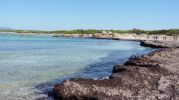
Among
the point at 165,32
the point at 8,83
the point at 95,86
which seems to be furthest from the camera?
the point at 165,32

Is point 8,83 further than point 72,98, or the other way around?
point 8,83

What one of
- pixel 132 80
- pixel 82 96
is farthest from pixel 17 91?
pixel 132 80

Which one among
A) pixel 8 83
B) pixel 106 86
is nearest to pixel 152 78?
pixel 106 86

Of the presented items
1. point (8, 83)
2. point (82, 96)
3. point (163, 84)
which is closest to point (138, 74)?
point (163, 84)

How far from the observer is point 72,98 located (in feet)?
58.6

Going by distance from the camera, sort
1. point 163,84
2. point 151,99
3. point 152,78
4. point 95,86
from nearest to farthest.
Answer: point 151,99, point 95,86, point 163,84, point 152,78

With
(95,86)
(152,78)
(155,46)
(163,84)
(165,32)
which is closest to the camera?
(95,86)

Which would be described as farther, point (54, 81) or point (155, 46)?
point (155, 46)

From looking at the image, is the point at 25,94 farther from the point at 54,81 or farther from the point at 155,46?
the point at 155,46

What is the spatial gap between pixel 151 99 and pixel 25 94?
6.99m

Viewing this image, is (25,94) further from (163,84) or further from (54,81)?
(163,84)

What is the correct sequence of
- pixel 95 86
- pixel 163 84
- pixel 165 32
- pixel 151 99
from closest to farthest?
pixel 151 99, pixel 95 86, pixel 163 84, pixel 165 32

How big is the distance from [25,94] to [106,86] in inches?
179

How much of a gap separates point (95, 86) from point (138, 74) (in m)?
4.84
